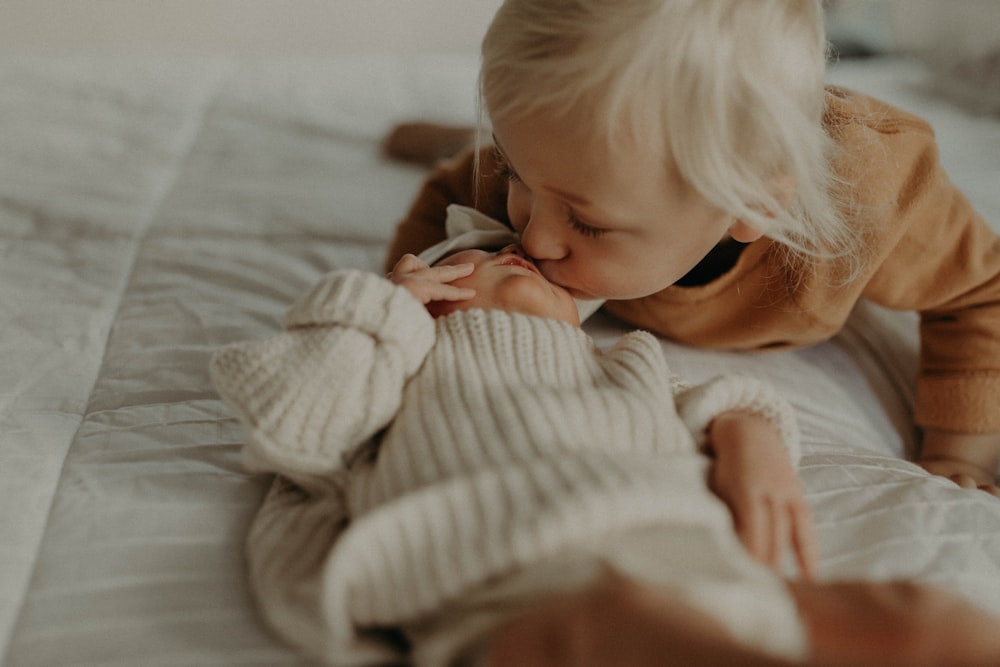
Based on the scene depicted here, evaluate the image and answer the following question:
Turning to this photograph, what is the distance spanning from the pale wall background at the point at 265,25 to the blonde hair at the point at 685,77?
1.12m

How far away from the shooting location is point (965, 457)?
842 mm

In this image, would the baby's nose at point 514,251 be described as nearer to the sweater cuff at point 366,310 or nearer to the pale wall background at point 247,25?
the sweater cuff at point 366,310

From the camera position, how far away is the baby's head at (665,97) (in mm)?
593

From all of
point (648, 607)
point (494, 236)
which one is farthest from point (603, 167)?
point (648, 607)

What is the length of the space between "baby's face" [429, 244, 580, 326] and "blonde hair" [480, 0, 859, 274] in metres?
0.12

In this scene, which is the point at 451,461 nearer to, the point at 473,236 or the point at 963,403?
the point at 473,236

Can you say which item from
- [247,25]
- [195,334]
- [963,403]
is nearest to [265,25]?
[247,25]

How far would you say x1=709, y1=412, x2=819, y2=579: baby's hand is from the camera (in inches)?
20.9

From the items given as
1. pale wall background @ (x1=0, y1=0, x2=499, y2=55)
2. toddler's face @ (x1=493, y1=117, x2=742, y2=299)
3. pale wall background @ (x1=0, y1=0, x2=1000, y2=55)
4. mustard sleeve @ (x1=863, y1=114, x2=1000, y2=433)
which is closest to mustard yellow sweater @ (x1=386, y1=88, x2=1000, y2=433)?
mustard sleeve @ (x1=863, y1=114, x2=1000, y2=433)

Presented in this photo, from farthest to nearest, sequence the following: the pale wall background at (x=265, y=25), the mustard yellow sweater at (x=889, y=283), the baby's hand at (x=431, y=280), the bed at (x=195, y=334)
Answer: the pale wall background at (x=265, y=25), the mustard yellow sweater at (x=889, y=283), the baby's hand at (x=431, y=280), the bed at (x=195, y=334)

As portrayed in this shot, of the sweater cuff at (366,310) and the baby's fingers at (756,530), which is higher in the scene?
the sweater cuff at (366,310)

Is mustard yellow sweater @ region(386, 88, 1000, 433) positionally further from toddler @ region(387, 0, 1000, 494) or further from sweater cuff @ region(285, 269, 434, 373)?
sweater cuff @ region(285, 269, 434, 373)

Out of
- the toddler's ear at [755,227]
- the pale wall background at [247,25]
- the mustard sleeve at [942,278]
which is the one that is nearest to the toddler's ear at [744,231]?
the toddler's ear at [755,227]

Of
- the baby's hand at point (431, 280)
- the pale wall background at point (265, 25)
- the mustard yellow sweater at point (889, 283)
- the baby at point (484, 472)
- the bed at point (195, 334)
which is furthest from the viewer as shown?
the pale wall background at point (265, 25)
